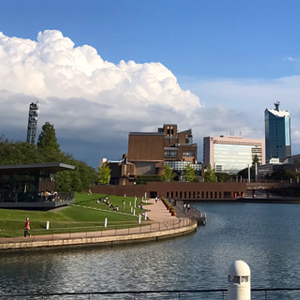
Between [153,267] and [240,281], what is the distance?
20052 mm

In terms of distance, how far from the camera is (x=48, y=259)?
107 ft

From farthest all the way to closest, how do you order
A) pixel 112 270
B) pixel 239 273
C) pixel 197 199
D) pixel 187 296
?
pixel 197 199 < pixel 112 270 < pixel 187 296 < pixel 239 273

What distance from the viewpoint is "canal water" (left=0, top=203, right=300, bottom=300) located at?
2547cm

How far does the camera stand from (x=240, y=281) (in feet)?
38.3

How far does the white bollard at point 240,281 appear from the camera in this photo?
1159 cm

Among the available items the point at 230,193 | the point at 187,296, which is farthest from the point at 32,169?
the point at 230,193

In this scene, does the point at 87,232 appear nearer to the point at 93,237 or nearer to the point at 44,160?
the point at 93,237

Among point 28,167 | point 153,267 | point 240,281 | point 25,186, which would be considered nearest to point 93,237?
point 153,267

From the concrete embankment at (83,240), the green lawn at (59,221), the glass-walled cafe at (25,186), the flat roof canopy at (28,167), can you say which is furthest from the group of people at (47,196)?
the concrete embankment at (83,240)

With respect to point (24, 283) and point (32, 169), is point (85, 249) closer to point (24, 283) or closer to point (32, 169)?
point (24, 283)

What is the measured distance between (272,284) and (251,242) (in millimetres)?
18819

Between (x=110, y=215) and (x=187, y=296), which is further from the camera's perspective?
(x=110, y=215)

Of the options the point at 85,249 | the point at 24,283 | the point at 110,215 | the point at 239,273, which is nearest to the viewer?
the point at 239,273

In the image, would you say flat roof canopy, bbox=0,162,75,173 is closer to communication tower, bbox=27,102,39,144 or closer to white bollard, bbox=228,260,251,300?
white bollard, bbox=228,260,251,300
